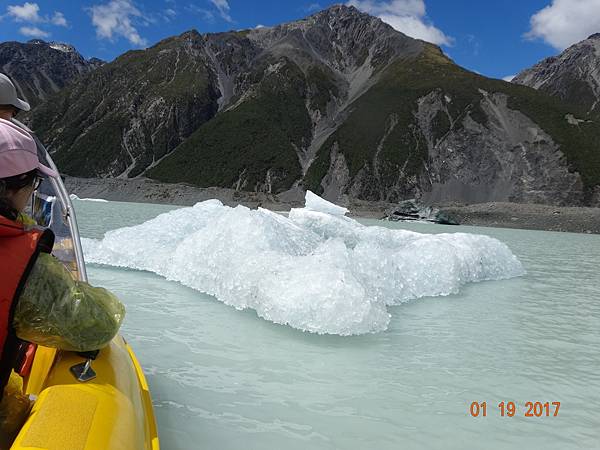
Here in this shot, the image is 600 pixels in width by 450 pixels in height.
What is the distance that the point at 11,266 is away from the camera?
157 centimetres

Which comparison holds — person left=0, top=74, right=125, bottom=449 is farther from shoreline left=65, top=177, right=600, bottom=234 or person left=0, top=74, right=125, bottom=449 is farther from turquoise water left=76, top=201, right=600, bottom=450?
shoreline left=65, top=177, right=600, bottom=234

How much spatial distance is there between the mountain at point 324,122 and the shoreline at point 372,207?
23.4 m

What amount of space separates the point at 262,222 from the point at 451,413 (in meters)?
5.63

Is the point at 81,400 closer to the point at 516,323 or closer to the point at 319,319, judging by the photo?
the point at 319,319

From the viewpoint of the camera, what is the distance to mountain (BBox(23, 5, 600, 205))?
9088 cm

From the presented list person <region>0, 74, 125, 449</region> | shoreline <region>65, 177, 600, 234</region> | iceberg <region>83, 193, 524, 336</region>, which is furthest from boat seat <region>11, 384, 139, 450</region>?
shoreline <region>65, 177, 600, 234</region>

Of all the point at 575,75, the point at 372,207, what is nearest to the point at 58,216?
the point at 372,207

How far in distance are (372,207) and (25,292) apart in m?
69.1

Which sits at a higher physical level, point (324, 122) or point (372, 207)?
point (324, 122)

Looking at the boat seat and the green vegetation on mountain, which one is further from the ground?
the green vegetation on mountain

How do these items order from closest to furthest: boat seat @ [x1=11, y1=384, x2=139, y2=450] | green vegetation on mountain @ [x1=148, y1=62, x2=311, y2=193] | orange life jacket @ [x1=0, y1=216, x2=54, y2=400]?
orange life jacket @ [x1=0, y1=216, x2=54, y2=400]
boat seat @ [x1=11, y1=384, x2=139, y2=450]
green vegetation on mountain @ [x1=148, y1=62, x2=311, y2=193]
